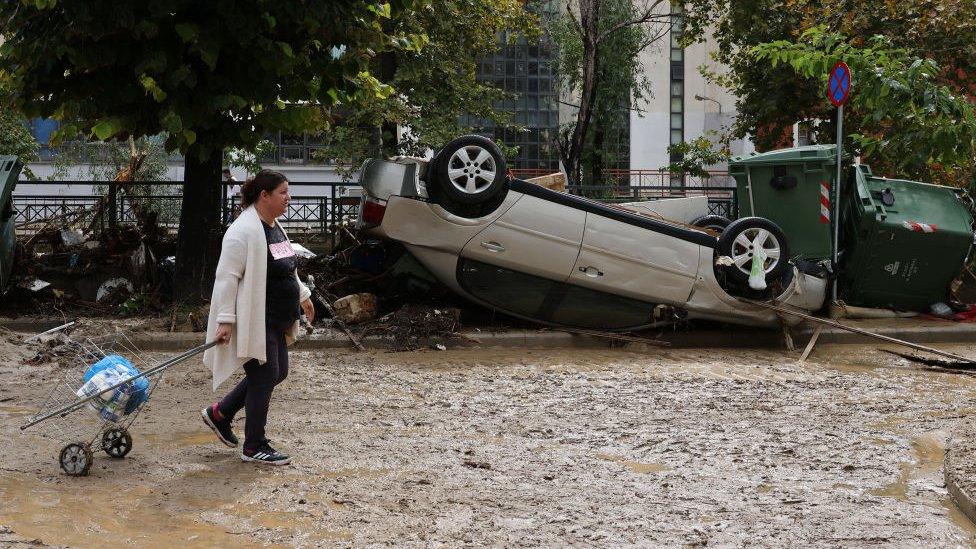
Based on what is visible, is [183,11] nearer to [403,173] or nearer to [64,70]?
[64,70]

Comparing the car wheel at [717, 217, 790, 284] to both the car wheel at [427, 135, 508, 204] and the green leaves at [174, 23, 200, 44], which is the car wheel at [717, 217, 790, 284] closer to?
the car wheel at [427, 135, 508, 204]

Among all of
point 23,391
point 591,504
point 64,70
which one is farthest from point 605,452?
point 64,70

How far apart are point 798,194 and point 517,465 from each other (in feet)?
26.3

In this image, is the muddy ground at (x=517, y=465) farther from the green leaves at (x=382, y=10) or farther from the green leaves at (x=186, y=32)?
the green leaves at (x=382, y=10)

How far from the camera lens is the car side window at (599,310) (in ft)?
38.2

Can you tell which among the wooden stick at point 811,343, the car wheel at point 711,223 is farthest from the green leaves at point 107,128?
the wooden stick at point 811,343

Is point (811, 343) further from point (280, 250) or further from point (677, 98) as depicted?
point (677, 98)

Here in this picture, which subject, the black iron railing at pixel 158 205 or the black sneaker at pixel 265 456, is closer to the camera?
the black sneaker at pixel 265 456

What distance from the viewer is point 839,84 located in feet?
43.7

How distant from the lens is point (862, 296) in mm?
13273

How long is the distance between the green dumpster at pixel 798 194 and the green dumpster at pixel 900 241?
0.37m

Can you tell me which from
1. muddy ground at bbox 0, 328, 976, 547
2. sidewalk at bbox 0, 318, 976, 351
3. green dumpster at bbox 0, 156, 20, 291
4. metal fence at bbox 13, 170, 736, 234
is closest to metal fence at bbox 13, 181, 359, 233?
metal fence at bbox 13, 170, 736, 234

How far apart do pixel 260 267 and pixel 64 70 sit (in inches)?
244

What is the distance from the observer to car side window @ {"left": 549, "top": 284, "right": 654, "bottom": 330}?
11641mm
